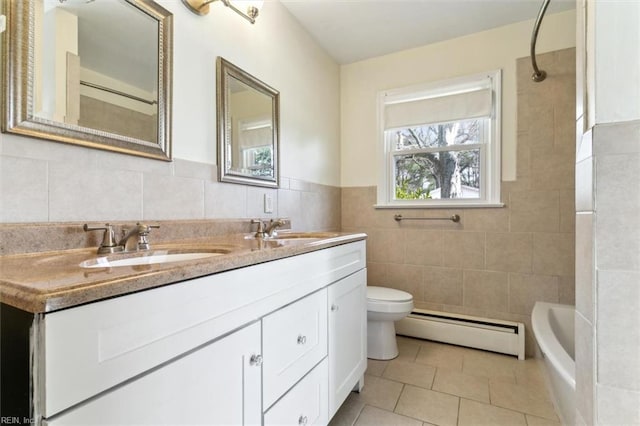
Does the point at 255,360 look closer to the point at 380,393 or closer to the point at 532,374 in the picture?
the point at 380,393

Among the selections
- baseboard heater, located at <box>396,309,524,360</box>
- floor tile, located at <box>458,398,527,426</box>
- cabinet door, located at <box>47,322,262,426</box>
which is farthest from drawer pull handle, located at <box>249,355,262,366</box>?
baseboard heater, located at <box>396,309,524,360</box>

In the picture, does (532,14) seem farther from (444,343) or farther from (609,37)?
(444,343)

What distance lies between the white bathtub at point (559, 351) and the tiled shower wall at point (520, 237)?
0.76ft

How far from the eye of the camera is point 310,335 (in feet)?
3.86

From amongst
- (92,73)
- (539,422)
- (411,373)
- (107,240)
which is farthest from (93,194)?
(539,422)

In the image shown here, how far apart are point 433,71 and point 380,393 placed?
2.41m

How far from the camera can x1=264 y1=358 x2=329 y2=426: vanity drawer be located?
99cm

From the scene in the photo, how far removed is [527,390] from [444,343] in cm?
64

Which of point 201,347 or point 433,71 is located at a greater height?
point 433,71

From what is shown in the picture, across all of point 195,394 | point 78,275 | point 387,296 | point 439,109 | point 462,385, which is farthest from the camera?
point 439,109

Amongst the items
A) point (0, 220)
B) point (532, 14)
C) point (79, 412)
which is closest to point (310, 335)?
point (79, 412)

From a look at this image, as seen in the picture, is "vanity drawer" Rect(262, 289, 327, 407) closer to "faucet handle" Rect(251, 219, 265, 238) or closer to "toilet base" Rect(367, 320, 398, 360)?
"faucet handle" Rect(251, 219, 265, 238)

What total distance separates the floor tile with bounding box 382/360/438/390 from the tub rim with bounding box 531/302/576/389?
66cm

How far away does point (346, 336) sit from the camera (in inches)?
57.9
